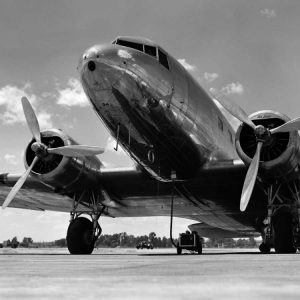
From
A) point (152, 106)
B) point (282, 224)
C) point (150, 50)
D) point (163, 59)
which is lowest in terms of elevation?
point (282, 224)

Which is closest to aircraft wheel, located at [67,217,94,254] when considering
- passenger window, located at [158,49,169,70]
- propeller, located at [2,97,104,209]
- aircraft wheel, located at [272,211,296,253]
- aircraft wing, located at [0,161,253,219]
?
aircraft wing, located at [0,161,253,219]

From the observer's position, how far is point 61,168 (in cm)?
1583

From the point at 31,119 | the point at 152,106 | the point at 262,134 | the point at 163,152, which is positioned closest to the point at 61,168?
the point at 31,119

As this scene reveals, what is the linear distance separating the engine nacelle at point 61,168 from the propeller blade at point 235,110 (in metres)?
5.53

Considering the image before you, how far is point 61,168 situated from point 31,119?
2.21 metres

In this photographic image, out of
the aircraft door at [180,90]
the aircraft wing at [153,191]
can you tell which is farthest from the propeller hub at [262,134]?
the aircraft door at [180,90]

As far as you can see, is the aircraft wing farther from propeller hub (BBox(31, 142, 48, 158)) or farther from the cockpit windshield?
the cockpit windshield

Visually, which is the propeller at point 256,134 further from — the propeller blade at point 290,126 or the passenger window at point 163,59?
the passenger window at point 163,59

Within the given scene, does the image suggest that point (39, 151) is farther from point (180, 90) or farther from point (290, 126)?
point (290, 126)

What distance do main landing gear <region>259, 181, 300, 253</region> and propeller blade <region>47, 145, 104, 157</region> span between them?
5.94m

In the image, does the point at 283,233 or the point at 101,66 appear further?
the point at 283,233

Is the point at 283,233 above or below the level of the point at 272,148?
below

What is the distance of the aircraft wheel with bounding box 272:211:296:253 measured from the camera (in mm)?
14172

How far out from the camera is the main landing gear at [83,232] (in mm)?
16469
